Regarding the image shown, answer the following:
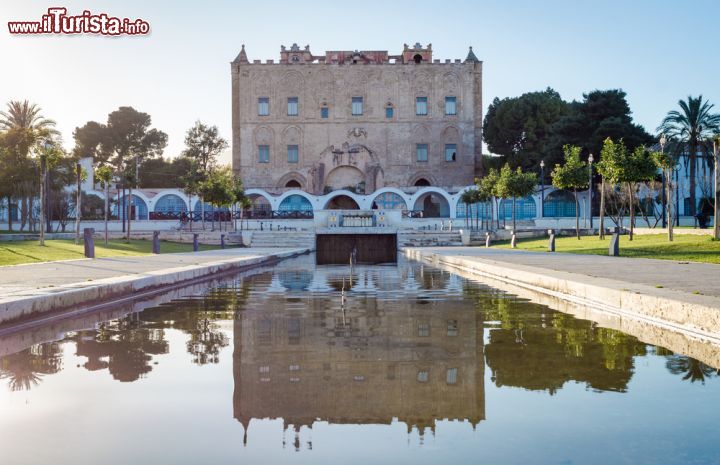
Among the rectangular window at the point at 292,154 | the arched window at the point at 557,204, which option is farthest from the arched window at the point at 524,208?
the rectangular window at the point at 292,154

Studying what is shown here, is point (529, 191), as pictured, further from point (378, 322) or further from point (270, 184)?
point (378, 322)

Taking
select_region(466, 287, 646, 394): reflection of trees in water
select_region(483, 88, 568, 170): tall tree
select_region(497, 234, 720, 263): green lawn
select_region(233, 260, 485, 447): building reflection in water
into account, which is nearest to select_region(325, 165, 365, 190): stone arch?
select_region(483, 88, 568, 170): tall tree

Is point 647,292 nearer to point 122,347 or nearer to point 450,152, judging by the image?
point 122,347

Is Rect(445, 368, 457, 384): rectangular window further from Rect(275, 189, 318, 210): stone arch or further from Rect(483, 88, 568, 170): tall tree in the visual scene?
Rect(483, 88, 568, 170): tall tree

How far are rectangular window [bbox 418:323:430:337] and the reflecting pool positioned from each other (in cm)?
1

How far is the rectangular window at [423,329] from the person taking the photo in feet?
26.3

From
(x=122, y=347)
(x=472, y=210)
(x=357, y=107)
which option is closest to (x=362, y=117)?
(x=357, y=107)

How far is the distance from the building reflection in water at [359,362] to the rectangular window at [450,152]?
63.7 metres

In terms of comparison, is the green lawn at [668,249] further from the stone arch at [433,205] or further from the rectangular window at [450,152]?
the rectangular window at [450,152]

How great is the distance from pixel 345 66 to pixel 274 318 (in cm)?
6805

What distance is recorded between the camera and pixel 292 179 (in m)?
74.7

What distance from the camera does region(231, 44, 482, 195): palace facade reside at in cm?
7475

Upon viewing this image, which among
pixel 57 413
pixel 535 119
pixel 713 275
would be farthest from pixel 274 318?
pixel 535 119

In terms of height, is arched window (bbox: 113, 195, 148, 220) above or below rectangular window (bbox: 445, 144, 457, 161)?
below
